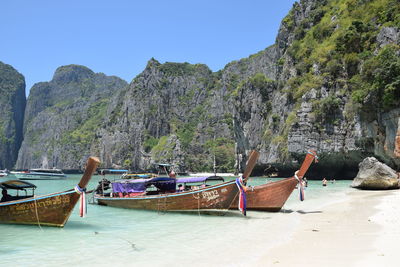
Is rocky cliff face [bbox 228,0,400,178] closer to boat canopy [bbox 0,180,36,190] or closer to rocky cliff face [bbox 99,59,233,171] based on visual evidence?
boat canopy [bbox 0,180,36,190]

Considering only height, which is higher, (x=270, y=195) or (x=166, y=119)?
(x=166, y=119)

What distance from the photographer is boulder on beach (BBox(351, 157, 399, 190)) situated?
25438 mm

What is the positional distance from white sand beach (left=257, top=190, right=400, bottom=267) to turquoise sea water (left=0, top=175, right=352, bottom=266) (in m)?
0.57

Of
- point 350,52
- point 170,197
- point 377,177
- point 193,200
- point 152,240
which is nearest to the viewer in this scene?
point 152,240

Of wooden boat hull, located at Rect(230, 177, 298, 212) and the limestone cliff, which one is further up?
the limestone cliff

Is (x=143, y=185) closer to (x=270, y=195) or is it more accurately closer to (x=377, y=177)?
(x=270, y=195)

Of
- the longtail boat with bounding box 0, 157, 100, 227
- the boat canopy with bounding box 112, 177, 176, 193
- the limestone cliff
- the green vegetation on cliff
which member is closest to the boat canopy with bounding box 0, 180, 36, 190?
the longtail boat with bounding box 0, 157, 100, 227

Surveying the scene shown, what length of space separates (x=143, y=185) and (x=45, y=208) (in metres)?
7.40

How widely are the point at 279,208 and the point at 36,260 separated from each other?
10.8 metres

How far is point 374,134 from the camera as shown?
34344 mm

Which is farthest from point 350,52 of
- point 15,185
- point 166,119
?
point 166,119

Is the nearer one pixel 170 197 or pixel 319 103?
pixel 170 197

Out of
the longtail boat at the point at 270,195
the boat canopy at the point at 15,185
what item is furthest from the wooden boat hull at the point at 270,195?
the boat canopy at the point at 15,185

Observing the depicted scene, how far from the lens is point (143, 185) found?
2045cm
